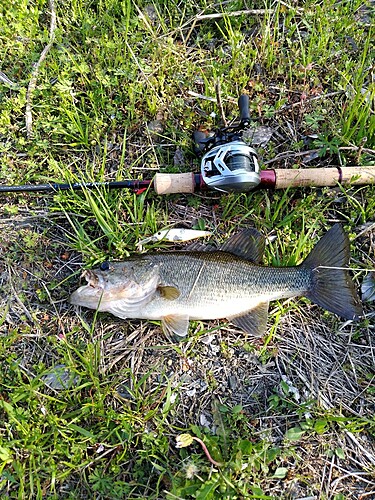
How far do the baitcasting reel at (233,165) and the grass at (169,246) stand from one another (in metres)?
0.38

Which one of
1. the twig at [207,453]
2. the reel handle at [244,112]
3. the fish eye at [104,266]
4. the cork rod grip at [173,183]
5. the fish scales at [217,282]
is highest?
the reel handle at [244,112]

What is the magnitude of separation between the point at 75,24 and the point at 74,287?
2.63 meters

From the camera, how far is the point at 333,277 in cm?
325

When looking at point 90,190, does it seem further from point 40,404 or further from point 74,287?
point 40,404

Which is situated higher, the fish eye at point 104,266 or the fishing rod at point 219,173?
the fishing rod at point 219,173

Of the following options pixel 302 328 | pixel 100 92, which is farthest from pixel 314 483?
pixel 100 92

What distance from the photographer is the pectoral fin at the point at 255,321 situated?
3.25 m

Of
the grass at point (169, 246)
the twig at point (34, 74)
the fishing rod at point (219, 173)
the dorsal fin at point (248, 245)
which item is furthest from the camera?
the twig at point (34, 74)

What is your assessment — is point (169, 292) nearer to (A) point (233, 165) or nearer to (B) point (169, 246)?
(B) point (169, 246)

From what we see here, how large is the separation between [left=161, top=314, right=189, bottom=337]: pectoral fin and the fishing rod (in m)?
1.03

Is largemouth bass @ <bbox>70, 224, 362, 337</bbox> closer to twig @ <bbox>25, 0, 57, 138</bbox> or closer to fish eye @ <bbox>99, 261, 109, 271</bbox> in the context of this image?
fish eye @ <bbox>99, 261, 109, 271</bbox>

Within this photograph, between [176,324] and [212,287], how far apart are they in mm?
395

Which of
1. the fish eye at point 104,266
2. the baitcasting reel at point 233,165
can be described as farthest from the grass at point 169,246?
the baitcasting reel at point 233,165

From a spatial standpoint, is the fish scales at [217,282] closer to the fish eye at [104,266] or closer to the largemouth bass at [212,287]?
the largemouth bass at [212,287]
